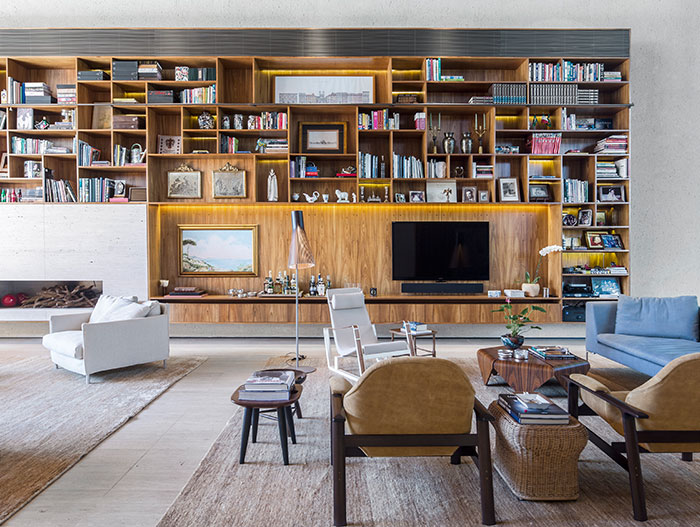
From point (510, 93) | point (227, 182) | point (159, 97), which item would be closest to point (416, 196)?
point (510, 93)

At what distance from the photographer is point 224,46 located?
615 centimetres

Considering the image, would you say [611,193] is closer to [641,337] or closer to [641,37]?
[641,37]

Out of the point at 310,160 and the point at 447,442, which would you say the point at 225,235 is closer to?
the point at 310,160

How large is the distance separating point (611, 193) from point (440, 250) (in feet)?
7.74

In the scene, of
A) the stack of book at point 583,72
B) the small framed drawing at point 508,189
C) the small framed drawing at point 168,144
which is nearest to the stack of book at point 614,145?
the stack of book at point 583,72

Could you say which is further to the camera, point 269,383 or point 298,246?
point 298,246

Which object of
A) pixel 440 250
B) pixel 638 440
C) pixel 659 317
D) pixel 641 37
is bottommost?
pixel 638 440

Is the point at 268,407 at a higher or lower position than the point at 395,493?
higher

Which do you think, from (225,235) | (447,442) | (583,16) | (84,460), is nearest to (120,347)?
(84,460)

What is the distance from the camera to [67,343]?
15.0 ft

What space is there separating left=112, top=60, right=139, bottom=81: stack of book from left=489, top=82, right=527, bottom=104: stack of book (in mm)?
4678

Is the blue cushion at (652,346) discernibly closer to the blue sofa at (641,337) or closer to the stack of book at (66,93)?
the blue sofa at (641,337)

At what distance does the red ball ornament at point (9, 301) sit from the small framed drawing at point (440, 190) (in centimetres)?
576

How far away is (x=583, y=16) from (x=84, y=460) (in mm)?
7583
